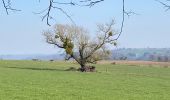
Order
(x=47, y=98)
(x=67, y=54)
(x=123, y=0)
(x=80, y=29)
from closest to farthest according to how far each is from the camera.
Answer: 1. (x=123, y=0)
2. (x=47, y=98)
3. (x=67, y=54)
4. (x=80, y=29)

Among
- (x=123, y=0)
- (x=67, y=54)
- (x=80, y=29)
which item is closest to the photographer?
(x=123, y=0)

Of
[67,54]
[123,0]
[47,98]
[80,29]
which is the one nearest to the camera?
[123,0]

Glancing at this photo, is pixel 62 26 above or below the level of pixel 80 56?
above

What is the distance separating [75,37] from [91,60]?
4.18 metres

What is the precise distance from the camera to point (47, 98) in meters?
22.1

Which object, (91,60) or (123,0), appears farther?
(91,60)

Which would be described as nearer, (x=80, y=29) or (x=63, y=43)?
(x=63, y=43)

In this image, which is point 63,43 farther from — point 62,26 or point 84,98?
point 84,98

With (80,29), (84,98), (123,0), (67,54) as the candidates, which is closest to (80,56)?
(67,54)

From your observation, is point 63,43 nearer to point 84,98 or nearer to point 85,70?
point 85,70

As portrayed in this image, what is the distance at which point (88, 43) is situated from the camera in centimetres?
6375

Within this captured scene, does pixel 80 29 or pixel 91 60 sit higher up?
pixel 80 29

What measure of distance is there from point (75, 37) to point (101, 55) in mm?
4585

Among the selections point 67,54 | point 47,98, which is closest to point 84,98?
point 47,98
